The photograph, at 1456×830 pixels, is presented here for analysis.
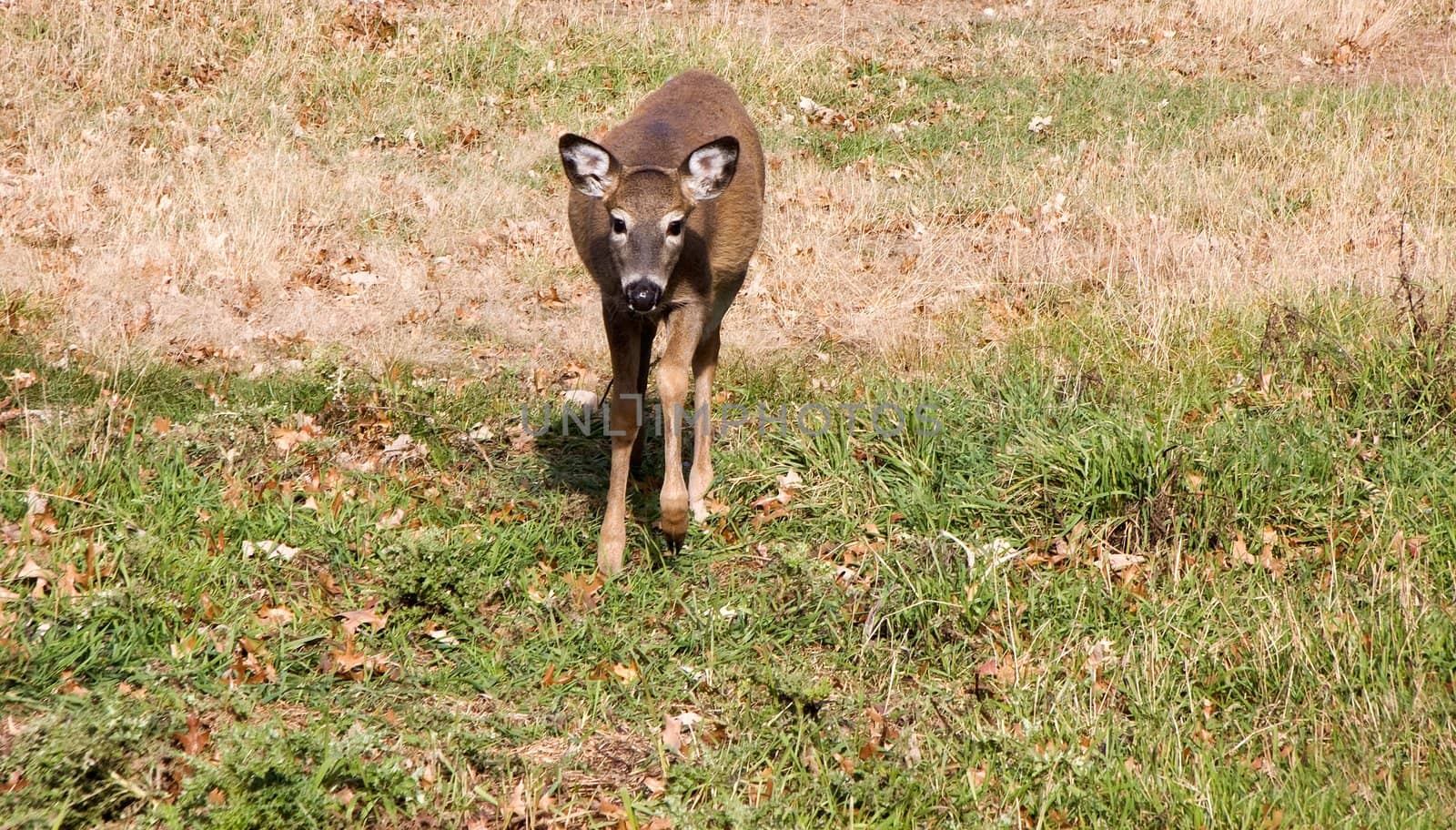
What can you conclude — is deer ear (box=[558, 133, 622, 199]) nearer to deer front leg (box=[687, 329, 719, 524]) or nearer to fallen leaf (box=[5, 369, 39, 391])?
deer front leg (box=[687, 329, 719, 524])

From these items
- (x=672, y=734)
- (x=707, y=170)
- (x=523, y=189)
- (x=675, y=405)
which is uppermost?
(x=707, y=170)

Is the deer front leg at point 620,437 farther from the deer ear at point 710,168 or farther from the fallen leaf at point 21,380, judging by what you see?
the fallen leaf at point 21,380

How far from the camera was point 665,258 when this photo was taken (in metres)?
4.95

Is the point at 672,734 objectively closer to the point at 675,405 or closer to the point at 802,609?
the point at 802,609

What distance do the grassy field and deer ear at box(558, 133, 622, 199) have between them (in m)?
1.39

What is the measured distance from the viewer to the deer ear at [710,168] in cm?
503

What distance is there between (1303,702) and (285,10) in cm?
1163

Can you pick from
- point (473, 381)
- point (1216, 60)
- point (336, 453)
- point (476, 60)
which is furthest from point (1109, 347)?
point (1216, 60)

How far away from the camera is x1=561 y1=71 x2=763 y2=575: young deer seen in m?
4.97

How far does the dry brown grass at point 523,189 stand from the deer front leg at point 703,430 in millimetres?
1398

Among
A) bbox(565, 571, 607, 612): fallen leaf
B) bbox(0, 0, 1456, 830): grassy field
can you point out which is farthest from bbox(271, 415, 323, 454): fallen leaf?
bbox(565, 571, 607, 612): fallen leaf

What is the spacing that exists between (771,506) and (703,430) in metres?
0.51

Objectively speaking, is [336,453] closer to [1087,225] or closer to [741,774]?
[741,774]

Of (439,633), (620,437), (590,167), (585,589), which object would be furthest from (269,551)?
(590,167)
